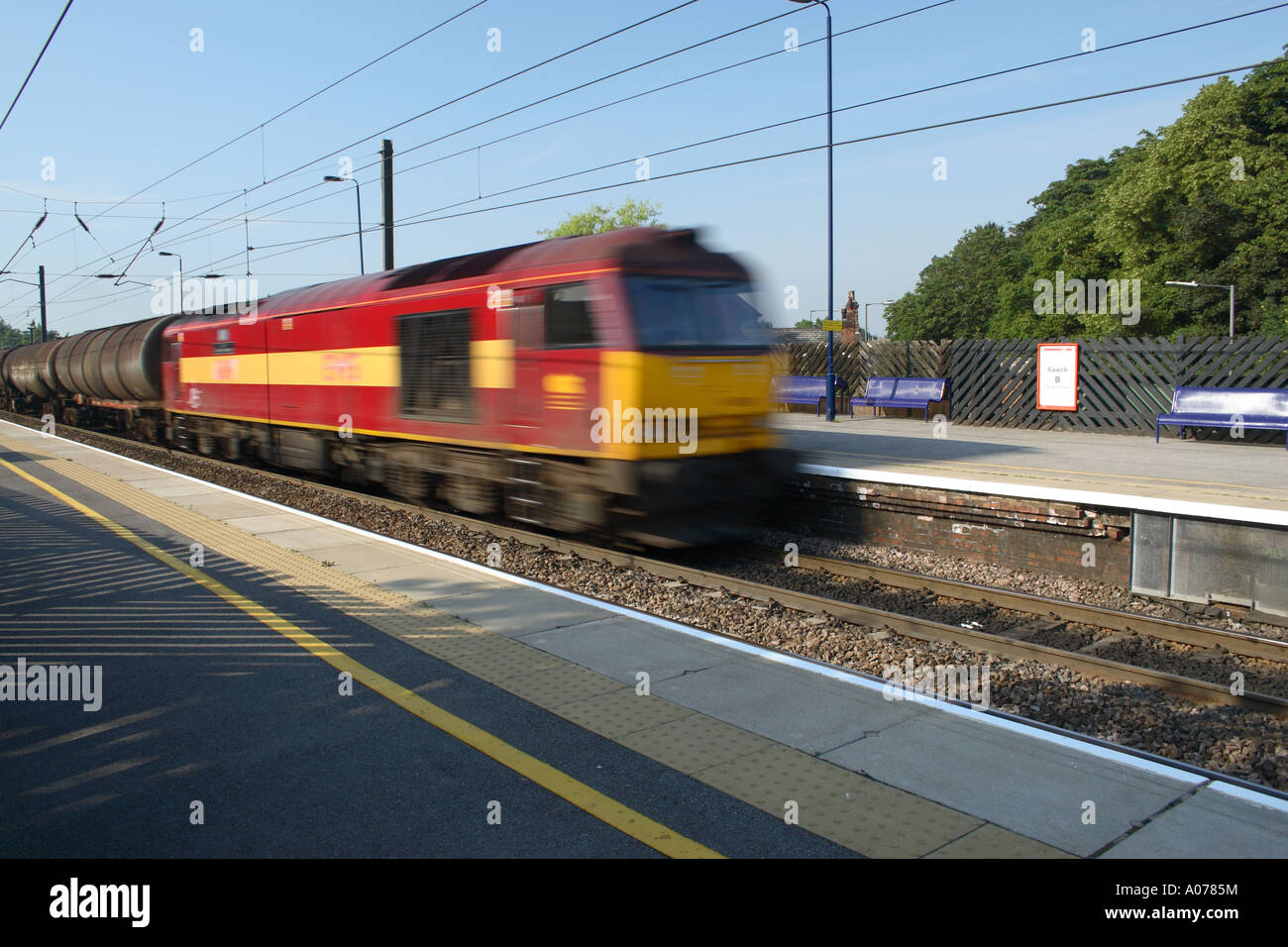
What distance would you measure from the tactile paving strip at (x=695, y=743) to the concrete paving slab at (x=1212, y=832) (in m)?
0.45

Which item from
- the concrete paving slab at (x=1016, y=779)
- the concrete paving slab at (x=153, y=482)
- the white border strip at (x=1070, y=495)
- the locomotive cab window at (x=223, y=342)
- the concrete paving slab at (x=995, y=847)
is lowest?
the concrete paving slab at (x=995, y=847)

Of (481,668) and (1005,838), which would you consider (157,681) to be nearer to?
(481,668)

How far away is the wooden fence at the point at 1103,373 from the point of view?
1606 cm

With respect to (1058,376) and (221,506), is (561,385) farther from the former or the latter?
(1058,376)

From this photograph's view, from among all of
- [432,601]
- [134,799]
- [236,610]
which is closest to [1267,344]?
[432,601]

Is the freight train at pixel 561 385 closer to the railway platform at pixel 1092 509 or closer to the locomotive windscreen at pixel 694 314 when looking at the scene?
the locomotive windscreen at pixel 694 314

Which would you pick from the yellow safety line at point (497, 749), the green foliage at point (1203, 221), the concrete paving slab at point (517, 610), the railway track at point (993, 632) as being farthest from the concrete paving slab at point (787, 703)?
the green foliage at point (1203, 221)

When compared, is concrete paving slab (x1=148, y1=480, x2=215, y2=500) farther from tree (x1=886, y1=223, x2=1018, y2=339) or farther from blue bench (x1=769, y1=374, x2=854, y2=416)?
tree (x1=886, y1=223, x2=1018, y2=339)

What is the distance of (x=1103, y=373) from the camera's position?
17844mm

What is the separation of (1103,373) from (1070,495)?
991 cm

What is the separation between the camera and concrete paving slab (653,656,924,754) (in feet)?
16.0

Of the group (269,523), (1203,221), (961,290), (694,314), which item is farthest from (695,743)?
(961,290)

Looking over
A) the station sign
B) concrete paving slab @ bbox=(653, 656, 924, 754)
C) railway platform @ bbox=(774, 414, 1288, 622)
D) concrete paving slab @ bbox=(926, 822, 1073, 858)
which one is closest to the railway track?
railway platform @ bbox=(774, 414, 1288, 622)

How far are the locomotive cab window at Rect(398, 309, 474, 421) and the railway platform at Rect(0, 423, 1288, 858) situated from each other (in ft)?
14.7
